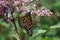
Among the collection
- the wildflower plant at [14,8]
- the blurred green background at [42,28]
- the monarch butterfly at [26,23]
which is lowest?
the blurred green background at [42,28]

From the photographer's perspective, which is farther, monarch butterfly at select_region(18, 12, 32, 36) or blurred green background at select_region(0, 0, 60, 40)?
blurred green background at select_region(0, 0, 60, 40)

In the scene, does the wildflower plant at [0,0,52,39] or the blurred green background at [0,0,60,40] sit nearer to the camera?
the wildflower plant at [0,0,52,39]

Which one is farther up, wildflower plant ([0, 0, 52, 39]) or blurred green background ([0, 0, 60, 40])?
wildflower plant ([0, 0, 52, 39])

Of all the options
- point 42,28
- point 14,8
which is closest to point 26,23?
point 14,8

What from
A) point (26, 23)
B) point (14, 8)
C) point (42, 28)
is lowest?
point (42, 28)

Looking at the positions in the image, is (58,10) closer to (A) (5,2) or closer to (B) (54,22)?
(B) (54,22)

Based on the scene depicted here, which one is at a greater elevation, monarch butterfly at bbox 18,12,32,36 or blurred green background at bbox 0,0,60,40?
monarch butterfly at bbox 18,12,32,36

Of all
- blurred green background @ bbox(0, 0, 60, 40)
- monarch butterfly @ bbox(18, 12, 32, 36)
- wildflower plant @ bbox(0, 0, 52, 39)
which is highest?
wildflower plant @ bbox(0, 0, 52, 39)

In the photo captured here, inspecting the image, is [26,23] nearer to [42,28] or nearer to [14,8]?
[14,8]

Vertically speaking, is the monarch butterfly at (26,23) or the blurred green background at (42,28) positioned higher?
the monarch butterfly at (26,23)

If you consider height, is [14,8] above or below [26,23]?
above

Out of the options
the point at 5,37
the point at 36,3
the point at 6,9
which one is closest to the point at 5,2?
the point at 6,9

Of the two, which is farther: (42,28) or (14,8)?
(42,28)
